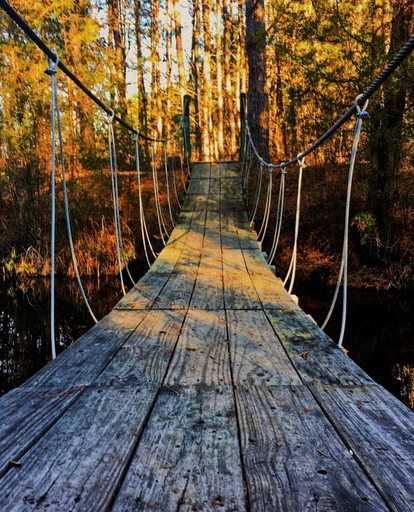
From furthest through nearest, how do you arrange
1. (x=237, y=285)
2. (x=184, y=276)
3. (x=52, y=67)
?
(x=184, y=276), (x=237, y=285), (x=52, y=67)

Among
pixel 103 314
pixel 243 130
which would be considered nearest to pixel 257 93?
pixel 243 130

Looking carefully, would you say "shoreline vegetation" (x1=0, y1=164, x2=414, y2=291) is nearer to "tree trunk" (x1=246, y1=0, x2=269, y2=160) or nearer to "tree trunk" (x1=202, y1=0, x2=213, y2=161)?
"tree trunk" (x1=246, y1=0, x2=269, y2=160)

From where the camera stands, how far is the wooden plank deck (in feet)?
2.10

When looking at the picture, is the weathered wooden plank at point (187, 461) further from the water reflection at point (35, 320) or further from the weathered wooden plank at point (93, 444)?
the water reflection at point (35, 320)

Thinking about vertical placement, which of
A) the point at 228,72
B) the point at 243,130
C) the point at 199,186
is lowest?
the point at 199,186

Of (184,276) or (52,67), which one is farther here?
(184,276)

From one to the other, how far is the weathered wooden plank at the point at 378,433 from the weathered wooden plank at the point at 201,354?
10.3 inches

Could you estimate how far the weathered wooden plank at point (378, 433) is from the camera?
659 mm

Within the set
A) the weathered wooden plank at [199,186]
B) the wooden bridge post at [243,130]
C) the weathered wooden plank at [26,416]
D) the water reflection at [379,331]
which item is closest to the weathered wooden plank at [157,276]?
the weathered wooden plank at [26,416]

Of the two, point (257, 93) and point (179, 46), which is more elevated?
point (179, 46)

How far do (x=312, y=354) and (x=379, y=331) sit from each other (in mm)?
2537

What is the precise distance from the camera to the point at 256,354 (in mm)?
1256

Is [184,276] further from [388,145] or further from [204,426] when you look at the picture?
[388,145]

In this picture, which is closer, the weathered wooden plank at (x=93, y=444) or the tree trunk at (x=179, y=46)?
the weathered wooden plank at (x=93, y=444)
